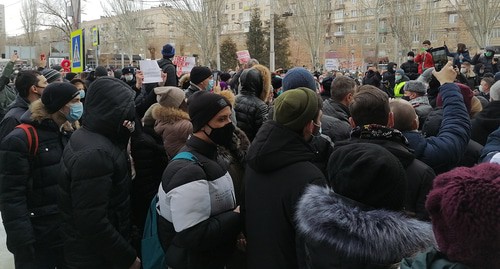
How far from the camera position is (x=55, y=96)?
3.36 m

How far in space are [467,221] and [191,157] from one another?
62.2 inches

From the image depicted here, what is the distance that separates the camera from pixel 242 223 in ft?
8.68

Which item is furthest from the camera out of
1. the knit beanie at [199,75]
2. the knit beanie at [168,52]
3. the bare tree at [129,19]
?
the bare tree at [129,19]

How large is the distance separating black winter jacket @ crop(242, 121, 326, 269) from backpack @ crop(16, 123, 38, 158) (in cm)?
178

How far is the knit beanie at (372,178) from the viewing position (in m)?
1.81

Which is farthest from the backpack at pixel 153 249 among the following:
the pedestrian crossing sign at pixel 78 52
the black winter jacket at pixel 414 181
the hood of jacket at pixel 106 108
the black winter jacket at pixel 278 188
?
the pedestrian crossing sign at pixel 78 52

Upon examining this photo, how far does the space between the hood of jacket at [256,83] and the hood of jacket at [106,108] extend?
187 cm

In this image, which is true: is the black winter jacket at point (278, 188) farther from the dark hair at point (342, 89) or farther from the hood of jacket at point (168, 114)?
the dark hair at point (342, 89)

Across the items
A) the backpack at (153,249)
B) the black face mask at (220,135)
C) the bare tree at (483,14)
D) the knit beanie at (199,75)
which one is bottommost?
the backpack at (153,249)

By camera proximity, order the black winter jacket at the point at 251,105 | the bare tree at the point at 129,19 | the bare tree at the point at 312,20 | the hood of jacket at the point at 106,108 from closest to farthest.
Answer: the hood of jacket at the point at 106,108 → the black winter jacket at the point at 251,105 → the bare tree at the point at 312,20 → the bare tree at the point at 129,19

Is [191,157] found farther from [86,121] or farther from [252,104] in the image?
[252,104]

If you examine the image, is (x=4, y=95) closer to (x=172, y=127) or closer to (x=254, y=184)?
(x=172, y=127)

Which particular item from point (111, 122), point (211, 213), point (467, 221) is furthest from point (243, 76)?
point (467, 221)

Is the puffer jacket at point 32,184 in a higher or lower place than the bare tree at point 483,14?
lower
